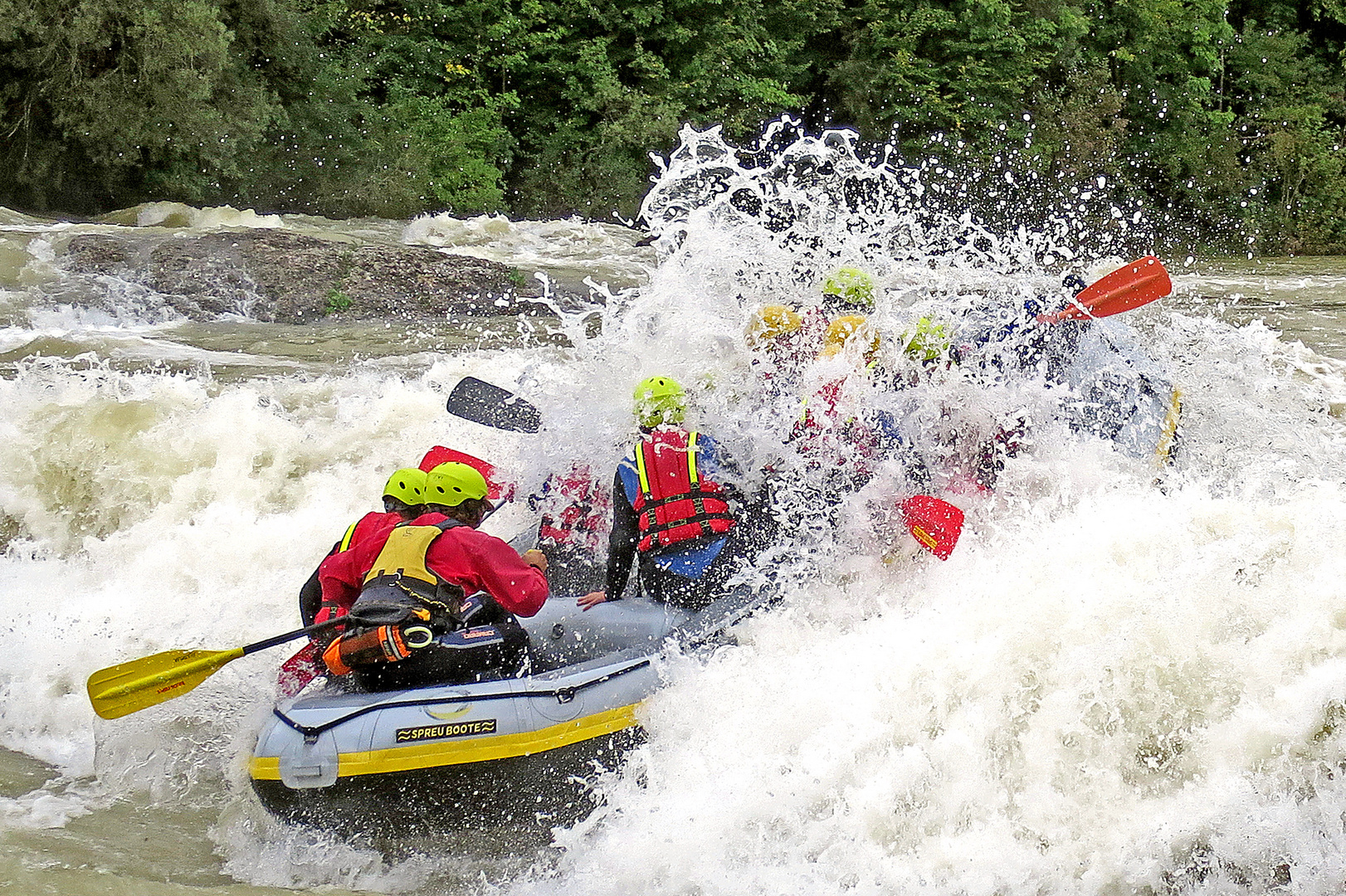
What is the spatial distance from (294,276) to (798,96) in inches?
415

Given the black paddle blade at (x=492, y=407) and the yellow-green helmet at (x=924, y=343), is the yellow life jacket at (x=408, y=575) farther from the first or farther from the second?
the yellow-green helmet at (x=924, y=343)

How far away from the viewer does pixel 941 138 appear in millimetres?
17781

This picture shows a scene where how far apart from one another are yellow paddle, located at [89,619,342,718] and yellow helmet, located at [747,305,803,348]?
2.08 meters

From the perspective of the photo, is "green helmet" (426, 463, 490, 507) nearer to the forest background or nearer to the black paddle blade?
the black paddle blade

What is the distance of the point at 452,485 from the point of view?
3.71 m

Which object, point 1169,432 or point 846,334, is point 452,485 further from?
point 1169,432

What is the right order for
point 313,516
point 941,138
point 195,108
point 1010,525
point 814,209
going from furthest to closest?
point 941,138
point 195,108
point 313,516
point 814,209
point 1010,525

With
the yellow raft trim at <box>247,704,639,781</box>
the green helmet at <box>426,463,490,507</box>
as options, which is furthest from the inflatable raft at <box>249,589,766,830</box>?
the green helmet at <box>426,463,490,507</box>

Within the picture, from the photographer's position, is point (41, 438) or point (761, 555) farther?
point (41, 438)

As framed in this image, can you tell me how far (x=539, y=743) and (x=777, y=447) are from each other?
1.35 m

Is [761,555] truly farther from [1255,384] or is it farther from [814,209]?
[1255,384]

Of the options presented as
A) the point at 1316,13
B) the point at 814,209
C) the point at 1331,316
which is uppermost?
the point at 1316,13

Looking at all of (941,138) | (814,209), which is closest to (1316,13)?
(941,138)

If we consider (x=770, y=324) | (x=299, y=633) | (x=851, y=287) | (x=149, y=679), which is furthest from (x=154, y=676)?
(x=851, y=287)
